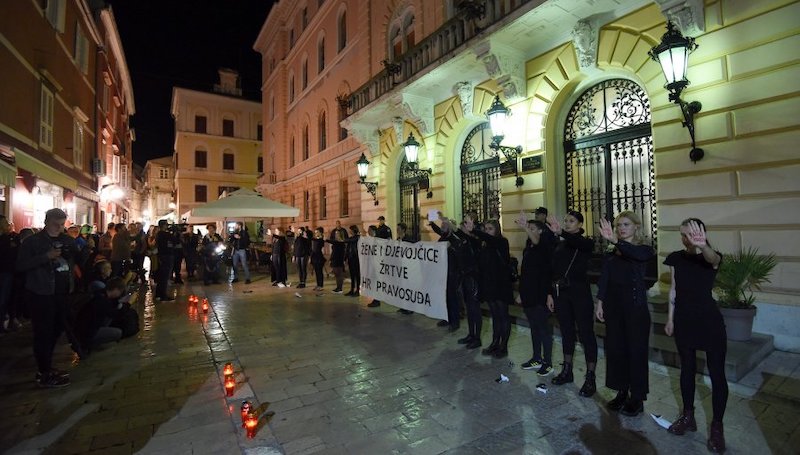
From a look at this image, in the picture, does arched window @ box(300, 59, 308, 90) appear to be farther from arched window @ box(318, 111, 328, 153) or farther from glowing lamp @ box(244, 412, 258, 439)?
glowing lamp @ box(244, 412, 258, 439)

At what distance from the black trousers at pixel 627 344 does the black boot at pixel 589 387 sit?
0.24 meters

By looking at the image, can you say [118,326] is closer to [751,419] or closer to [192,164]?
[751,419]

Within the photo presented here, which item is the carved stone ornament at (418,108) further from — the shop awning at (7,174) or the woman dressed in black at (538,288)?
the shop awning at (7,174)

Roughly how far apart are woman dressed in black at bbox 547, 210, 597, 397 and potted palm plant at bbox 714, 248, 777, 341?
1.99 metres

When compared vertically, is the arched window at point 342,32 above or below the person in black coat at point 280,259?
above

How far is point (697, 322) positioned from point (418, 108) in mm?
9736

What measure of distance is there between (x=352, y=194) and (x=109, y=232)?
27.6ft

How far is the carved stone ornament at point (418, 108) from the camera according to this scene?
1172 centimetres

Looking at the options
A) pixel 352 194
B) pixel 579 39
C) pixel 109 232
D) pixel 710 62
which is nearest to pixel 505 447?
pixel 710 62

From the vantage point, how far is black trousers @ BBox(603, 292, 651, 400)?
12.7 feet

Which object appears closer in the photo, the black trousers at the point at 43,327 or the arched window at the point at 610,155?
the black trousers at the point at 43,327

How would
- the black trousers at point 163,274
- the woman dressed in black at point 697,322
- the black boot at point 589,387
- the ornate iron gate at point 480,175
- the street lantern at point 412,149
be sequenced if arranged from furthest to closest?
1. the street lantern at point 412,149
2. the ornate iron gate at point 480,175
3. the black trousers at point 163,274
4. the black boot at point 589,387
5. the woman dressed in black at point 697,322

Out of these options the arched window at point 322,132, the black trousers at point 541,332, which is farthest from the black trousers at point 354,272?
the arched window at point 322,132

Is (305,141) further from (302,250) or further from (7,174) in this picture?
(7,174)
